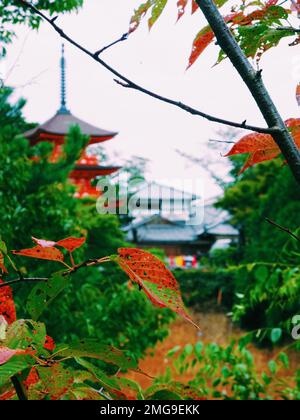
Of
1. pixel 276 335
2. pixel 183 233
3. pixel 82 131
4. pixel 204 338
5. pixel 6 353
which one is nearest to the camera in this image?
pixel 6 353

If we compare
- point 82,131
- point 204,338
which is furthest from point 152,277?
point 82,131

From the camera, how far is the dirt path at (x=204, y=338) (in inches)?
209

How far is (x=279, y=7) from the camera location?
34cm

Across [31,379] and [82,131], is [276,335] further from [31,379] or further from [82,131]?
[82,131]

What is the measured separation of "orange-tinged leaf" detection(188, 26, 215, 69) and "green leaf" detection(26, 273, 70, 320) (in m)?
0.14

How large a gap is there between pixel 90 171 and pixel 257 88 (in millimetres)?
9046

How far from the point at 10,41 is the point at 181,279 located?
543cm

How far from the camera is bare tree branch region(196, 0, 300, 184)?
265 mm

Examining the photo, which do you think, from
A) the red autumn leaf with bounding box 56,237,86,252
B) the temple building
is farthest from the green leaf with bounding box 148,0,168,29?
the temple building

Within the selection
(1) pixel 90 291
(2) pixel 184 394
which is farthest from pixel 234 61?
(1) pixel 90 291

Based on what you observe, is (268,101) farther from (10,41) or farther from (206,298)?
(206,298)

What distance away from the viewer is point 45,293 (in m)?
0.28

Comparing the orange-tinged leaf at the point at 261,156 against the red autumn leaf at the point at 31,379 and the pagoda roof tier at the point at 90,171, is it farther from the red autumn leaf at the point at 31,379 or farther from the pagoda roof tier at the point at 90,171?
the pagoda roof tier at the point at 90,171

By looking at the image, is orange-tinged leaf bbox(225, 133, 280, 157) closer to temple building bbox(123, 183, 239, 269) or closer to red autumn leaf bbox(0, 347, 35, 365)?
red autumn leaf bbox(0, 347, 35, 365)
